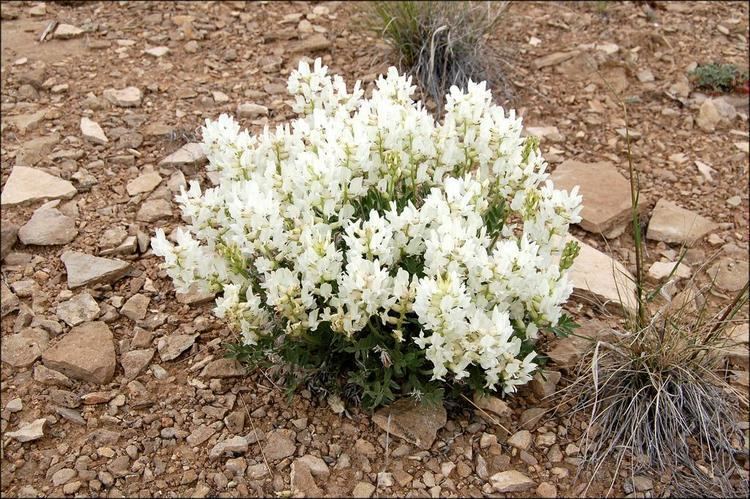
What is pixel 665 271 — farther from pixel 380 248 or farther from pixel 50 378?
pixel 50 378

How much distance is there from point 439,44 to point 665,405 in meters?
3.11

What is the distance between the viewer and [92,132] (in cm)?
504

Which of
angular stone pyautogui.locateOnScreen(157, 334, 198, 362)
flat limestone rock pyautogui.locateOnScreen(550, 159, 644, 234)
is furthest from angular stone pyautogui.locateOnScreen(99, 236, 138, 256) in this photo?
flat limestone rock pyautogui.locateOnScreen(550, 159, 644, 234)

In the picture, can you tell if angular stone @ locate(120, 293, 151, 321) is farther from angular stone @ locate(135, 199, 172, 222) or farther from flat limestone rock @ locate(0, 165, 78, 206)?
flat limestone rock @ locate(0, 165, 78, 206)

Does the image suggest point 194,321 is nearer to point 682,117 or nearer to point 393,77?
point 393,77

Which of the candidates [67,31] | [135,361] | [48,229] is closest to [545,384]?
[135,361]

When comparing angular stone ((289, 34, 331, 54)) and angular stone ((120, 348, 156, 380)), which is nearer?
angular stone ((120, 348, 156, 380))

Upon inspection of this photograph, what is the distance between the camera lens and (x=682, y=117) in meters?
5.72

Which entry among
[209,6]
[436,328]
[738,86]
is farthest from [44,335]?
[738,86]

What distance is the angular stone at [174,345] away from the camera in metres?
3.70

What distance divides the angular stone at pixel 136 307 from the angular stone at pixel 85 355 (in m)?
0.18

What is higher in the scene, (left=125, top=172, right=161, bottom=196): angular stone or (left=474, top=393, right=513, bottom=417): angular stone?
(left=125, top=172, right=161, bottom=196): angular stone

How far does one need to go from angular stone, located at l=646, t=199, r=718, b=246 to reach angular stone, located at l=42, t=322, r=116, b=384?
2.99 m

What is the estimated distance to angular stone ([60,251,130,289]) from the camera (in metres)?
4.02
